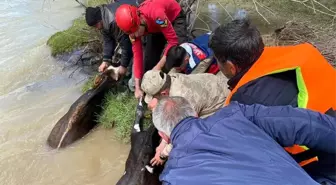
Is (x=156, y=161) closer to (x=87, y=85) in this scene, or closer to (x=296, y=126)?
(x=296, y=126)

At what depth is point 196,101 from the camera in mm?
3139

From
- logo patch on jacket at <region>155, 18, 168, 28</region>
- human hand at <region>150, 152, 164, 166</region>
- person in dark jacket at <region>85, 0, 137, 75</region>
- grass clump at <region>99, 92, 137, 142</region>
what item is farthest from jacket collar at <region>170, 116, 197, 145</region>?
person in dark jacket at <region>85, 0, 137, 75</region>

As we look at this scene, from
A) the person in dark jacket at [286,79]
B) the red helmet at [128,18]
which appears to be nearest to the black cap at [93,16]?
the red helmet at [128,18]

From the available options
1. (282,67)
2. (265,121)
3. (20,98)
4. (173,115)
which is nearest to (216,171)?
(265,121)

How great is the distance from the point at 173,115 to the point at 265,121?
1.40ft

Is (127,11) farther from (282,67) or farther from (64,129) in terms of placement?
(282,67)

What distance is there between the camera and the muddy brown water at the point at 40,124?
390 cm

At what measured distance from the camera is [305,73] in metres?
1.93

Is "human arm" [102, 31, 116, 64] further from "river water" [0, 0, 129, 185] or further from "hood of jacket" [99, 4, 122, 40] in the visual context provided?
"river water" [0, 0, 129, 185]

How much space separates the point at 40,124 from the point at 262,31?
3.92 meters

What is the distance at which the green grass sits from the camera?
423 centimetres

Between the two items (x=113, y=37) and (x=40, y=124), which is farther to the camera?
(x=40, y=124)

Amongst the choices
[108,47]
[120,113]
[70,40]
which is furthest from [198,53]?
[70,40]

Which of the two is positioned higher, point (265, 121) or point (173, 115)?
point (265, 121)
